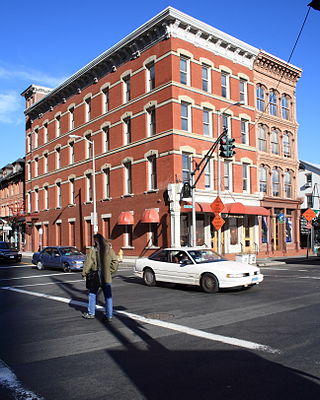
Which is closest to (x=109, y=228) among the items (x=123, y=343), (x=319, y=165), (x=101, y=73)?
(x=101, y=73)

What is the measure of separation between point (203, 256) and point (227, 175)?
17.0 metres

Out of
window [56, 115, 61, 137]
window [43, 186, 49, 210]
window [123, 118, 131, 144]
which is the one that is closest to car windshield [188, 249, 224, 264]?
window [123, 118, 131, 144]

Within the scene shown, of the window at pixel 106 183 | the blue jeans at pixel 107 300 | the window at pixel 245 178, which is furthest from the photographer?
the window at pixel 106 183

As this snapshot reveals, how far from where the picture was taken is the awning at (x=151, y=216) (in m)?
26.3

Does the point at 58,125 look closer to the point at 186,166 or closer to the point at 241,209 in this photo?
the point at 186,166

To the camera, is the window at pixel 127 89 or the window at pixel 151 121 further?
the window at pixel 127 89

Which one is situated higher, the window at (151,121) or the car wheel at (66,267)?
the window at (151,121)

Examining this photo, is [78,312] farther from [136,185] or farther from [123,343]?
[136,185]

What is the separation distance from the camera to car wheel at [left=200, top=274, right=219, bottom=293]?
12.5 m

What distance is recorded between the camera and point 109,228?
106ft

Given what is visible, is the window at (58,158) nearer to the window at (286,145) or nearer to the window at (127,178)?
the window at (127,178)

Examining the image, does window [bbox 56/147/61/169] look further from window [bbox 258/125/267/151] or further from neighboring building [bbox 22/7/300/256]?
window [bbox 258/125/267/151]

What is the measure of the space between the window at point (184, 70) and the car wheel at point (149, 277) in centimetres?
1650

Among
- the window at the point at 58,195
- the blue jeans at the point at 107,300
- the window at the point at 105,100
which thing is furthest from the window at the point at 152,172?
the blue jeans at the point at 107,300
